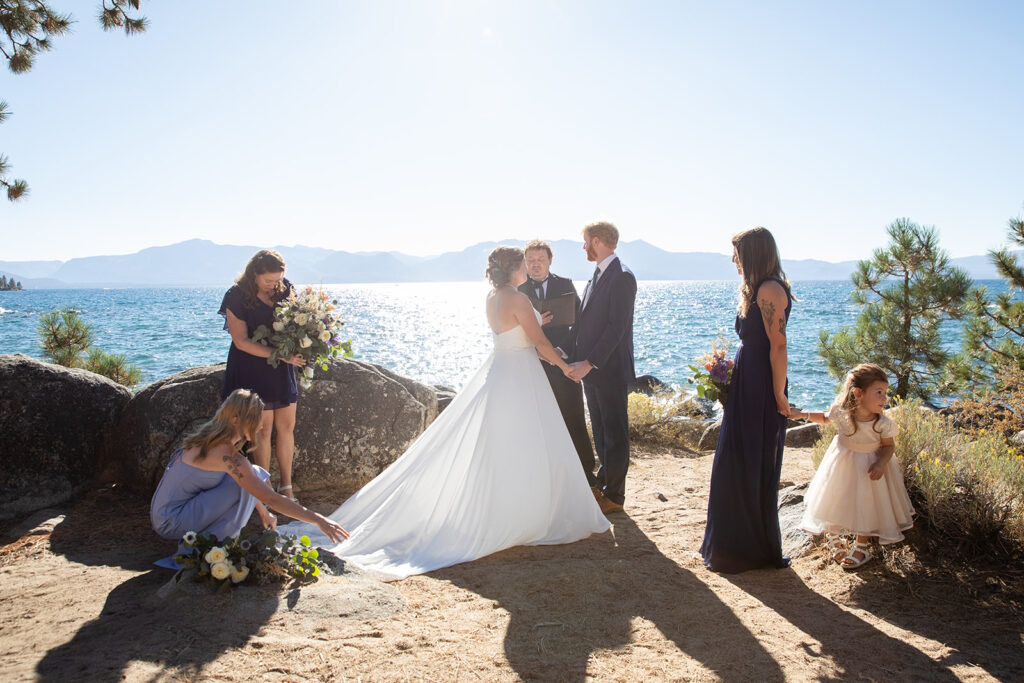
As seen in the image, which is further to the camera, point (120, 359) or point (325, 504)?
point (120, 359)

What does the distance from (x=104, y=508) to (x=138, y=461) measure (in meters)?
0.51

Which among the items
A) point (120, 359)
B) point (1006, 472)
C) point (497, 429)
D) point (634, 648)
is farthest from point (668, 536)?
point (120, 359)

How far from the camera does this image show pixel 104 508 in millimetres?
6301

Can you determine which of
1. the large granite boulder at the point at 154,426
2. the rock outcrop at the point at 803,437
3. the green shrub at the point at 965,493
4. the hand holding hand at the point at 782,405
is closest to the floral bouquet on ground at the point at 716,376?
the hand holding hand at the point at 782,405

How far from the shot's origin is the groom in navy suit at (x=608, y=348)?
19.8 feet

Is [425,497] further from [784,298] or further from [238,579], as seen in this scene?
[784,298]

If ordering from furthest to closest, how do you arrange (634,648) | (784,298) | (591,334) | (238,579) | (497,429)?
(591,334) < (497,429) < (784,298) < (238,579) < (634,648)

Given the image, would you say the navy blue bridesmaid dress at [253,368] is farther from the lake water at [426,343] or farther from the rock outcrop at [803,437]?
the lake water at [426,343]

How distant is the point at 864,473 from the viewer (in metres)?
4.65

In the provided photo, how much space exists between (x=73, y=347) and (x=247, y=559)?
10.6 meters

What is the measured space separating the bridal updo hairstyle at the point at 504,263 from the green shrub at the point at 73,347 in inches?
353

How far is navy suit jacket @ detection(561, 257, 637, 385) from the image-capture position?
6023 mm

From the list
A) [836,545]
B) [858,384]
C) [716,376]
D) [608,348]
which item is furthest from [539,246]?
[836,545]

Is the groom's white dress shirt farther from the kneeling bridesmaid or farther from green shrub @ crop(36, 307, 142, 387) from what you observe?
green shrub @ crop(36, 307, 142, 387)
